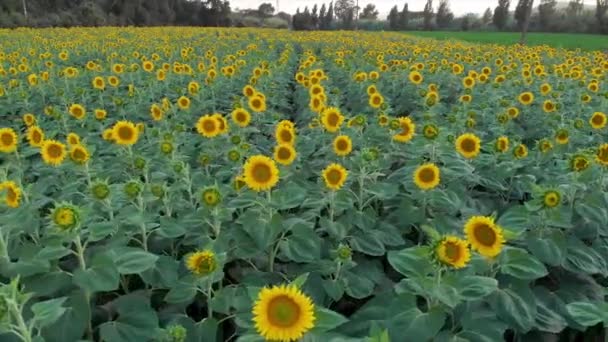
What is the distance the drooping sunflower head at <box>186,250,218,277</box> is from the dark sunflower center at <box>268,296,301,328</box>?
0.50m

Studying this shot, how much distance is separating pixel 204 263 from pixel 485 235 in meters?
1.07

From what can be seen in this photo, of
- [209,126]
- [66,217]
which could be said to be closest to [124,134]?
[209,126]

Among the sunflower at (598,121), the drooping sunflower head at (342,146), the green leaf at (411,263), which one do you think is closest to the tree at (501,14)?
the sunflower at (598,121)

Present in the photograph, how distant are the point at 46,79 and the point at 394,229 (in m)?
5.86

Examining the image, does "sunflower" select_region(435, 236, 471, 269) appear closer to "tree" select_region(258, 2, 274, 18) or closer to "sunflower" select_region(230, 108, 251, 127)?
"sunflower" select_region(230, 108, 251, 127)

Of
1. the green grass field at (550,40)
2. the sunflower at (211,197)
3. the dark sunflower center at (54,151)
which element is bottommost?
the green grass field at (550,40)

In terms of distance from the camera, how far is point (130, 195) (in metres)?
2.34

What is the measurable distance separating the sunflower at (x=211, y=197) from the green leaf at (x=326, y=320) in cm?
88

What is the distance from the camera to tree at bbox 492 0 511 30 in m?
57.3

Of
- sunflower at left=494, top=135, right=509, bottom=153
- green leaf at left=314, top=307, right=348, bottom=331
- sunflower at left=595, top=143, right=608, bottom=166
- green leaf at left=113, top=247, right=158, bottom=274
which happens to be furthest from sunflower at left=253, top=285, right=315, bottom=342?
sunflower at left=494, top=135, right=509, bottom=153

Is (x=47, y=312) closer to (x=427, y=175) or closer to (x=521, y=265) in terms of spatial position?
(x=521, y=265)

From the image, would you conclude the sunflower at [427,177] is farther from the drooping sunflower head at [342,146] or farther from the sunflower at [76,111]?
the sunflower at [76,111]

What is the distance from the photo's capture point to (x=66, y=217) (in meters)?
1.92

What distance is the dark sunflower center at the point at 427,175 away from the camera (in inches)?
107
